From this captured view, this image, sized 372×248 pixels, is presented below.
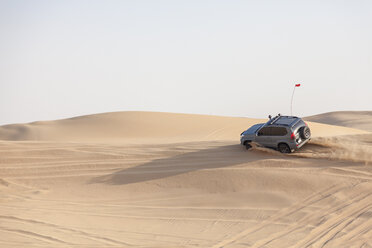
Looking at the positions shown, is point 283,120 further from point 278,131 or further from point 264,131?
point 264,131

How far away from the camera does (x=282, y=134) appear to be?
46.3 feet

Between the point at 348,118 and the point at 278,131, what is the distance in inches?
2194

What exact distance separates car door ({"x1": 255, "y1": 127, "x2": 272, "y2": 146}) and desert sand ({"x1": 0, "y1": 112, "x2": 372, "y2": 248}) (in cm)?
37

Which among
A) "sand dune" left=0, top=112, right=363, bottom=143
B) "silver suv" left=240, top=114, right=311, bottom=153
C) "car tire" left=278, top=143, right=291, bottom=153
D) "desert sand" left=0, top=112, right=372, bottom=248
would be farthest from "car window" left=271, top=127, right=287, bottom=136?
"sand dune" left=0, top=112, right=363, bottom=143

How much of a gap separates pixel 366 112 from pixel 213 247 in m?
70.0

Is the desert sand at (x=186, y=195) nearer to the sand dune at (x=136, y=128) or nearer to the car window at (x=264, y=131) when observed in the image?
the car window at (x=264, y=131)

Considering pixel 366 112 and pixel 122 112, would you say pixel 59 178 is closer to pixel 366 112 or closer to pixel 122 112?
pixel 122 112

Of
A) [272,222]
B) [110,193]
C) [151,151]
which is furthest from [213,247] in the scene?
[151,151]

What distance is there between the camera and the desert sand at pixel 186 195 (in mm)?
8906

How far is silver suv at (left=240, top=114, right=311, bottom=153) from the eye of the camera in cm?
1397

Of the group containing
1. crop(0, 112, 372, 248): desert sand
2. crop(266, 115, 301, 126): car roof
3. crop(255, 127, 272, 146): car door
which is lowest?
crop(0, 112, 372, 248): desert sand

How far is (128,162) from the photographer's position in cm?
1507

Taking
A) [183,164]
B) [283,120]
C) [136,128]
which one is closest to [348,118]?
[136,128]

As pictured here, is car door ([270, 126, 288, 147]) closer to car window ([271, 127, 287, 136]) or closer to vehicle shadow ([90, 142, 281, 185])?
car window ([271, 127, 287, 136])
